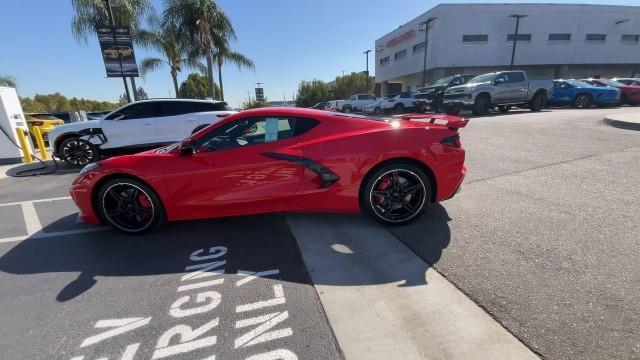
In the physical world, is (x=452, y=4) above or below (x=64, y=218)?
above

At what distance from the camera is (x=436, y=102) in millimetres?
15711

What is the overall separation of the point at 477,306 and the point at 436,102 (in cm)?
1530

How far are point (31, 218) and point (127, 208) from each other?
1.96 meters

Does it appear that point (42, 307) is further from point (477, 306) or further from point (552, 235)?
point (552, 235)

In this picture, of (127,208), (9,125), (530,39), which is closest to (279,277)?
(127,208)

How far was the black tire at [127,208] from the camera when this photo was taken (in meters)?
3.35

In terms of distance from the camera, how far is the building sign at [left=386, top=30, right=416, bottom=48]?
132 ft

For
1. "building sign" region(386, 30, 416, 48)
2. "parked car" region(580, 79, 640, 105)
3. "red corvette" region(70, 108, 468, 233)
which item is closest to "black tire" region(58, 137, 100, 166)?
"red corvette" region(70, 108, 468, 233)

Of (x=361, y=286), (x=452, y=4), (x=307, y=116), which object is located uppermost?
(x=452, y=4)

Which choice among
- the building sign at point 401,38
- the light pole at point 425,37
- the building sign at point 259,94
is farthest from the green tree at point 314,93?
the light pole at point 425,37

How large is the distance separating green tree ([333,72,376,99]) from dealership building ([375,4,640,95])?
42.3 ft

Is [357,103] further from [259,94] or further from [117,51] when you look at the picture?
[259,94]

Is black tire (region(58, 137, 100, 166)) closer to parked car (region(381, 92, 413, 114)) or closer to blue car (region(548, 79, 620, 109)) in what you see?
parked car (region(381, 92, 413, 114))

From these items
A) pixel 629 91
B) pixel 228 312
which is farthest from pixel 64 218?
pixel 629 91
